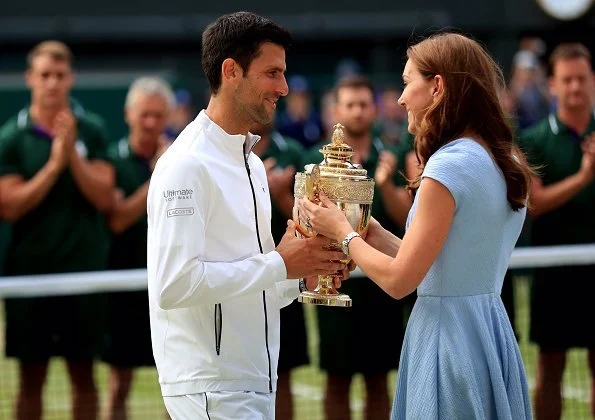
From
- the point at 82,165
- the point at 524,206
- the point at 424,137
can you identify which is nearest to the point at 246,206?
the point at 424,137

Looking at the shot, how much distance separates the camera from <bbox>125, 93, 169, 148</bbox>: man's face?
7.69 m

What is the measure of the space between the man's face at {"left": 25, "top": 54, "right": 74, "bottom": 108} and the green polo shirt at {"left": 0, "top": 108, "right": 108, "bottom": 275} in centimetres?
14

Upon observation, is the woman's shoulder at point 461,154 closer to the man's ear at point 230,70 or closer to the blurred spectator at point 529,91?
the man's ear at point 230,70

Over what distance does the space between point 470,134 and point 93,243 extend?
3.86m

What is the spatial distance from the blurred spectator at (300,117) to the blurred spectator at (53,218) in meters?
Result: 7.00

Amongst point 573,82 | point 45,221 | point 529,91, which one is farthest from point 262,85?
point 529,91

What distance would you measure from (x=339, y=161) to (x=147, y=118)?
374 centimetres

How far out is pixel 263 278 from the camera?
380 centimetres

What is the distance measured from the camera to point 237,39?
3.91 m

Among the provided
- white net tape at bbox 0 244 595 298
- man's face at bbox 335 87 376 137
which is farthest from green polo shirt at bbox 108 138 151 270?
man's face at bbox 335 87 376 137

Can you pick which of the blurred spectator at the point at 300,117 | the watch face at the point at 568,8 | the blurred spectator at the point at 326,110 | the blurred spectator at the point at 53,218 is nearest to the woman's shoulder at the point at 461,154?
the blurred spectator at the point at 53,218

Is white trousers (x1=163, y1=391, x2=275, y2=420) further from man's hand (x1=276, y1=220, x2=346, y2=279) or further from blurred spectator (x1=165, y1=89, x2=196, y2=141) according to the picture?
blurred spectator (x1=165, y1=89, x2=196, y2=141)

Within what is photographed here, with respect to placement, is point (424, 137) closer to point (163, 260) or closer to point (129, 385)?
point (163, 260)

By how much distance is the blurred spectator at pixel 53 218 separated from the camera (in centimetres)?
689
